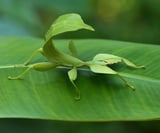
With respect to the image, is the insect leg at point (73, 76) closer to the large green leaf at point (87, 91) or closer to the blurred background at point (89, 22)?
the large green leaf at point (87, 91)

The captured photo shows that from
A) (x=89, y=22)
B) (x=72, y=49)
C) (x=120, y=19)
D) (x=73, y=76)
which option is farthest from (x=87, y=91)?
(x=120, y=19)

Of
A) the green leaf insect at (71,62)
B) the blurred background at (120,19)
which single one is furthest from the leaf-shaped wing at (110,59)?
the blurred background at (120,19)

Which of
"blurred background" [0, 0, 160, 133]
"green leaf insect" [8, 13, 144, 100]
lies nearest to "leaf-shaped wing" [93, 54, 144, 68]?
"green leaf insect" [8, 13, 144, 100]

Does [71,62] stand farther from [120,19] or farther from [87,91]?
[120,19]

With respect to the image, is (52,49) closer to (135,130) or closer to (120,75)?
(120,75)

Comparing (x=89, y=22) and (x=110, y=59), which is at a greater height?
(x=110, y=59)

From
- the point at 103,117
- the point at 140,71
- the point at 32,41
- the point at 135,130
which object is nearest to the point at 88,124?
the point at 135,130
